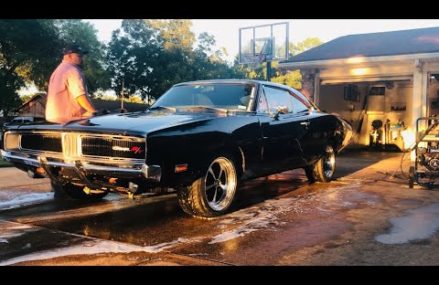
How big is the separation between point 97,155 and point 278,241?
6.33 ft

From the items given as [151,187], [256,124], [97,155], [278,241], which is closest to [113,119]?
[97,155]

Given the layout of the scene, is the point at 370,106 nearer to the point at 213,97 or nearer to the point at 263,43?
the point at 263,43

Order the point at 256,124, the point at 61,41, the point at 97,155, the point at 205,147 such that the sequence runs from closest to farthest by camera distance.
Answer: the point at 97,155 → the point at 205,147 → the point at 256,124 → the point at 61,41

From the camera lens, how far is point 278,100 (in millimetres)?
6750

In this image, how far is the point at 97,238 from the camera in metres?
4.45

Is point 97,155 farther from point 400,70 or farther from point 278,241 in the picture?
point 400,70

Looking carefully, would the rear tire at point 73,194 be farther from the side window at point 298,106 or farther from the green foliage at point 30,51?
the green foliage at point 30,51

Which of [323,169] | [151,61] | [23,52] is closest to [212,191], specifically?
[323,169]

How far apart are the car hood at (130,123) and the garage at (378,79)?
28.4 feet

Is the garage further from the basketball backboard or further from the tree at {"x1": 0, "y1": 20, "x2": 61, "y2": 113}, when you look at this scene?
the tree at {"x1": 0, "y1": 20, "x2": 61, "y2": 113}

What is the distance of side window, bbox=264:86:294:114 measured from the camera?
645cm

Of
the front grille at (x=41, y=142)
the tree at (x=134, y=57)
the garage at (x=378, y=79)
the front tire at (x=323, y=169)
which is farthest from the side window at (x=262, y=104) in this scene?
the tree at (x=134, y=57)

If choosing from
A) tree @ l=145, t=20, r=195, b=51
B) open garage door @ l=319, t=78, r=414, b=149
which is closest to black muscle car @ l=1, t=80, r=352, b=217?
open garage door @ l=319, t=78, r=414, b=149

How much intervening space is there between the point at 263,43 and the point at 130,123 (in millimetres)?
14810
